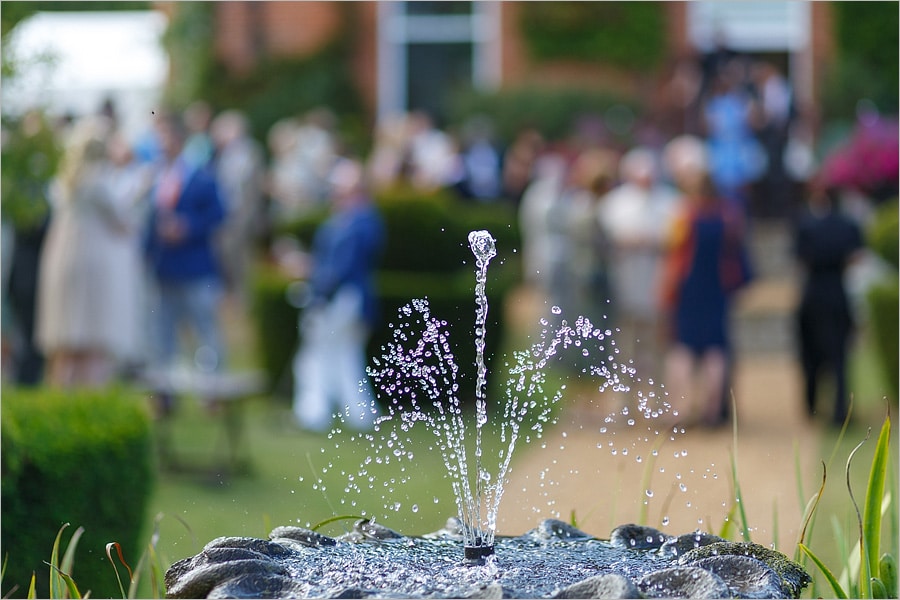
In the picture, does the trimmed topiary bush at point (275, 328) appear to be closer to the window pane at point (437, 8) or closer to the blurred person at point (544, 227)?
the blurred person at point (544, 227)

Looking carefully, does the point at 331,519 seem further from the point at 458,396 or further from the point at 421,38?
the point at 421,38

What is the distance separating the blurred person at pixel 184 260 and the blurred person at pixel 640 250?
2.90m

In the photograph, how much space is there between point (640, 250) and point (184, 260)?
3.32m

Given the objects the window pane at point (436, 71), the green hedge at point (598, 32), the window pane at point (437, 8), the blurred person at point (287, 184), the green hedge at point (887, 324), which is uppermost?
the window pane at point (437, 8)

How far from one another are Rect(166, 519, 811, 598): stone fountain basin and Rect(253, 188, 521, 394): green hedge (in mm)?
5352

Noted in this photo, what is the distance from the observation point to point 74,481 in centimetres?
433

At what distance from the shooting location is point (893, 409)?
28.3 ft

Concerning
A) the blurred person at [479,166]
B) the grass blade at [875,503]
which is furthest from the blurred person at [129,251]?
the grass blade at [875,503]

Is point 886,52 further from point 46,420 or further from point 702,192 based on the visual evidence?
point 46,420

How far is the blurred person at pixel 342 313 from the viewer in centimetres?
863

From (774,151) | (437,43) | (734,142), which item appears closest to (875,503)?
(734,142)

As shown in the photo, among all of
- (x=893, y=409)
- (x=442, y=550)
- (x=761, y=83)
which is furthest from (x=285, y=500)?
(x=761, y=83)

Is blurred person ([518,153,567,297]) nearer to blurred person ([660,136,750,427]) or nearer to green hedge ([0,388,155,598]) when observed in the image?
blurred person ([660,136,750,427])

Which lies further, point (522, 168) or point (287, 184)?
point (522, 168)
